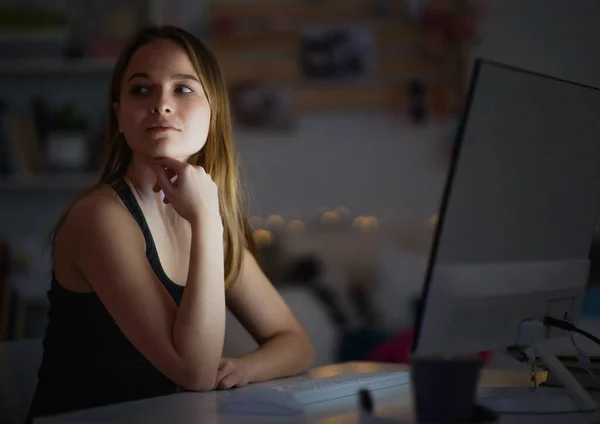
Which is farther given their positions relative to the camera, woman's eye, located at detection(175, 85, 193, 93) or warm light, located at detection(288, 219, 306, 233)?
warm light, located at detection(288, 219, 306, 233)

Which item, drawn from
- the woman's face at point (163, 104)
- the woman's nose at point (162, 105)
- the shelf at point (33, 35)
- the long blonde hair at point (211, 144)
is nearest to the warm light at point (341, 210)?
the shelf at point (33, 35)

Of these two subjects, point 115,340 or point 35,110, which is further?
point 35,110

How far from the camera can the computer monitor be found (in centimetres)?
85

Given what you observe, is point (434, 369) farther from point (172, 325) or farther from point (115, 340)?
point (115, 340)

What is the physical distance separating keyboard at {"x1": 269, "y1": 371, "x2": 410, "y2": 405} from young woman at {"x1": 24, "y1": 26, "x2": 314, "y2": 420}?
142 mm

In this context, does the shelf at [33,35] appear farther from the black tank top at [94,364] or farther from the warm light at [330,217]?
the black tank top at [94,364]

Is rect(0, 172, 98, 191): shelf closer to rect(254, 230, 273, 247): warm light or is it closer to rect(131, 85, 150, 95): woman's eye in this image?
rect(254, 230, 273, 247): warm light

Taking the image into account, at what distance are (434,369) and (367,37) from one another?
2.92 metres

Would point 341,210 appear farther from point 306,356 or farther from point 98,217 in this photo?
point 98,217

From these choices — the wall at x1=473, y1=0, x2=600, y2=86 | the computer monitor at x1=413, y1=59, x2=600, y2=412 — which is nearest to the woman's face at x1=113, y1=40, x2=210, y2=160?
the computer monitor at x1=413, y1=59, x2=600, y2=412

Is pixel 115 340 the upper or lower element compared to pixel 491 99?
lower

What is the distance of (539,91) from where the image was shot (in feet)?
3.25

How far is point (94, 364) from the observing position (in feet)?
4.34

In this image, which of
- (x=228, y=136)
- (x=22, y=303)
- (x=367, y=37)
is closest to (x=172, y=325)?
(x=228, y=136)
